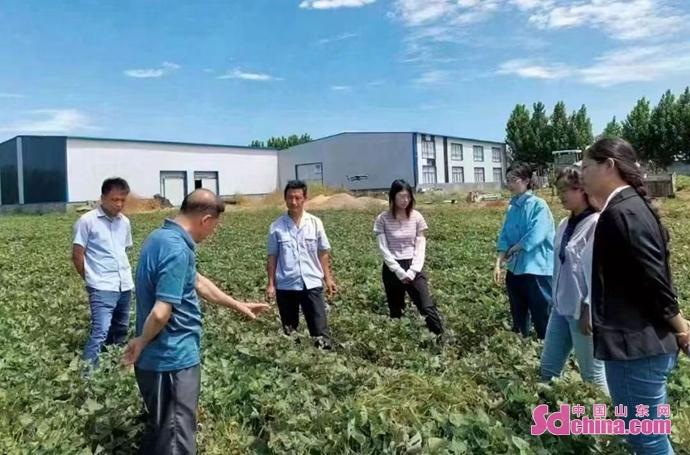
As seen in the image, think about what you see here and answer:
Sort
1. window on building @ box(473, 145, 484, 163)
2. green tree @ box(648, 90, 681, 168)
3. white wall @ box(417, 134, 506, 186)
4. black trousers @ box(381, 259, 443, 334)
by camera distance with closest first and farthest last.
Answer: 1. black trousers @ box(381, 259, 443, 334)
2. white wall @ box(417, 134, 506, 186)
3. green tree @ box(648, 90, 681, 168)
4. window on building @ box(473, 145, 484, 163)

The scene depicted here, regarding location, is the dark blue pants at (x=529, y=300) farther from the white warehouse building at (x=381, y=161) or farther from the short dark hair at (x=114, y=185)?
the white warehouse building at (x=381, y=161)

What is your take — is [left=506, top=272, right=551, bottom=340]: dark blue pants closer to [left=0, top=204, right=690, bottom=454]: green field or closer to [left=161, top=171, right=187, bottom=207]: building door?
[left=0, top=204, right=690, bottom=454]: green field

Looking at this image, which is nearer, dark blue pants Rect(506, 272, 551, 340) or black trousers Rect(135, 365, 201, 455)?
black trousers Rect(135, 365, 201, 455)

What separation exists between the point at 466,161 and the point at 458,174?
1957 mm

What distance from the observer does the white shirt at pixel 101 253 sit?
4770mm

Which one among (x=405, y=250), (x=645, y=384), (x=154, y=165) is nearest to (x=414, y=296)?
(x=405, y=250)

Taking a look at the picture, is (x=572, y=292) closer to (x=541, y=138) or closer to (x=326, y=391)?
(x=326, y=391)

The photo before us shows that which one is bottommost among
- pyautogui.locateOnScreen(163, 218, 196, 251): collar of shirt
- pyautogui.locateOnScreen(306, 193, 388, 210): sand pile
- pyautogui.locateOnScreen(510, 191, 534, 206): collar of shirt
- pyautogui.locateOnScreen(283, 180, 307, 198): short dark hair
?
pyautogui.locateOnScreen(163, 218, 196, 251): collar of shirt

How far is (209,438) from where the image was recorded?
10.8 ft

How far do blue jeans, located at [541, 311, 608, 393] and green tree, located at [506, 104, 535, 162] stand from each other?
5520 centimetres

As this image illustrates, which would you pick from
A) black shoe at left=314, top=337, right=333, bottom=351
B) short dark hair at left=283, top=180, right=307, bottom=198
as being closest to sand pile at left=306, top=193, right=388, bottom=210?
short dark hair at left=283, top=180, right=307, bottom=198

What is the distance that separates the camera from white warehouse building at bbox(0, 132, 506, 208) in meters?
36.2

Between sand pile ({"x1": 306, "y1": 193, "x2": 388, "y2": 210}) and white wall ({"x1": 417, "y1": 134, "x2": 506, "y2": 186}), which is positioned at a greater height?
white wall ({"x1": 417, "y1": 134, "x2": 506, "y2": 186})

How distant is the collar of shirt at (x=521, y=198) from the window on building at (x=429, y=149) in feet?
132
